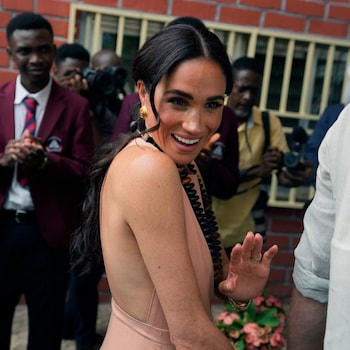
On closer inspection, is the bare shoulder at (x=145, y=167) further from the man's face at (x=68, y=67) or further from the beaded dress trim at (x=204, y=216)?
the man's face at (x=68, y=67)

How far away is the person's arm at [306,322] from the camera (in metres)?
1.58

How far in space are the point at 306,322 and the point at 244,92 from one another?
206 centimetres

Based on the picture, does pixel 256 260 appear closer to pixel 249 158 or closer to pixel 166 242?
pixel 166 242

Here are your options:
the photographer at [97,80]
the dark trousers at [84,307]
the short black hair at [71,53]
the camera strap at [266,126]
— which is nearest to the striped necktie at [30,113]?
the photographer at [97,80]

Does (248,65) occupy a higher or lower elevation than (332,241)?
higher

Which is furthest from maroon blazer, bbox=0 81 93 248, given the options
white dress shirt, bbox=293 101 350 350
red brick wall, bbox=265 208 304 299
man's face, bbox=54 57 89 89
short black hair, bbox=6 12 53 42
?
red brick wall, bbox=265 208 304 299

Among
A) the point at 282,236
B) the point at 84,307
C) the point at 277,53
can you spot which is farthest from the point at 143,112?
the point at 282,236

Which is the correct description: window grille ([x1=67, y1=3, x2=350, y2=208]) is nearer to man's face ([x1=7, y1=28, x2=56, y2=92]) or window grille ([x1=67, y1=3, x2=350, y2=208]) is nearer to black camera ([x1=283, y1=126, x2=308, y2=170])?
black camera ([x1=283, y1=126, x2=308, y2=170])

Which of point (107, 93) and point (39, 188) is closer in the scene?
point (39, 188)

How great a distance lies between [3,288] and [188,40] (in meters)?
1.85

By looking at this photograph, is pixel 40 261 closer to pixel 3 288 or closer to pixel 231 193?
pixel 3 288

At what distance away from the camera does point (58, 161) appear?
8.98 feet

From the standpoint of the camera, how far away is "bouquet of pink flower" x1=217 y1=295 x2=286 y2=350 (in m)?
2.79

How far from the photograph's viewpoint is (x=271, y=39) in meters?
3.99
